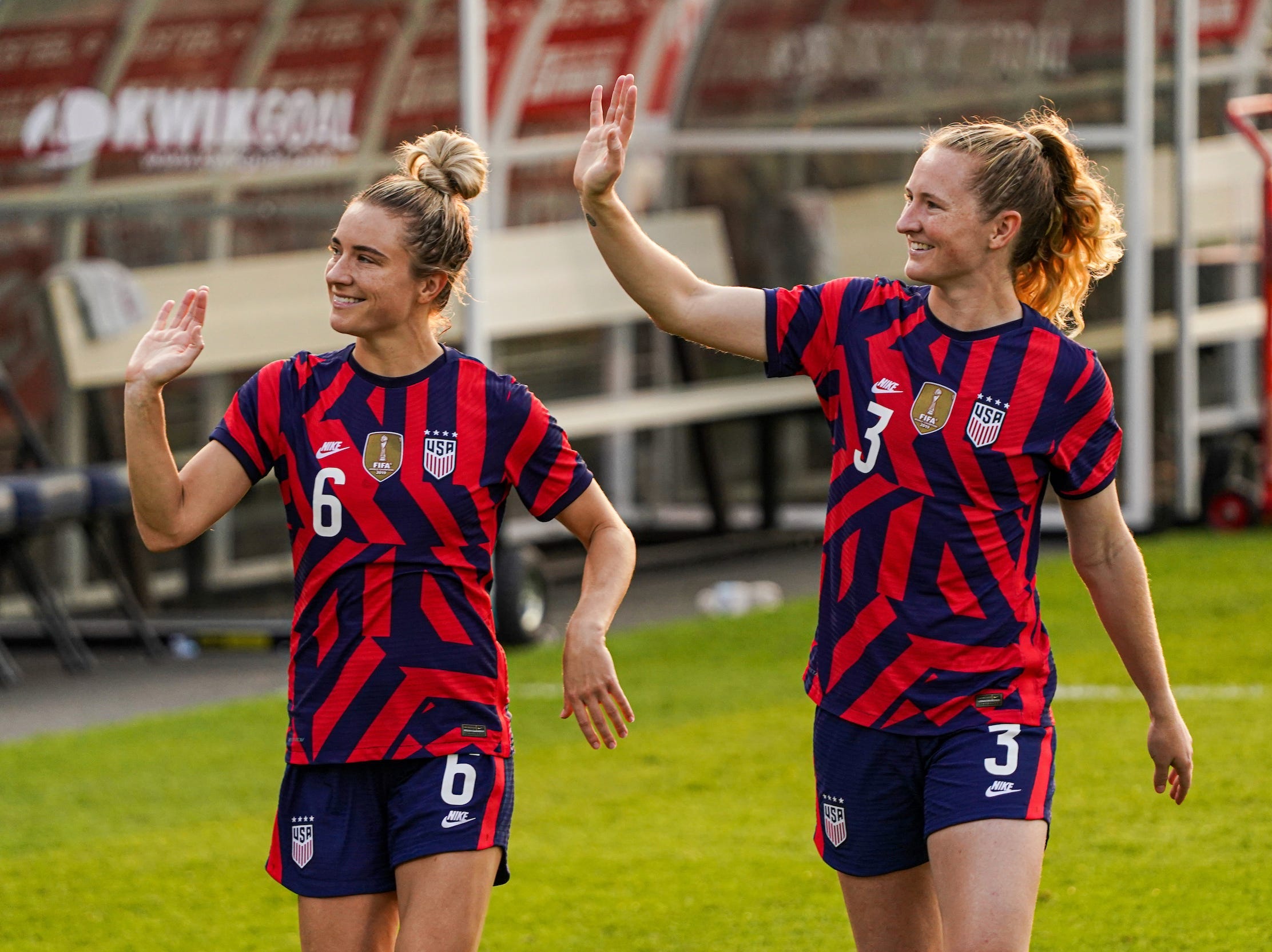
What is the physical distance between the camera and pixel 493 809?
3.37 metres

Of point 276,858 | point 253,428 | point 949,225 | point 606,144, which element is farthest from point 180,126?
point 949,225

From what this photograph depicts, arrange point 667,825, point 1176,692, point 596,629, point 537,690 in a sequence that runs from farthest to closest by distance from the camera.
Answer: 1. point 537,690
2. point 1176,692
3. point 667,825
4. point 596,629

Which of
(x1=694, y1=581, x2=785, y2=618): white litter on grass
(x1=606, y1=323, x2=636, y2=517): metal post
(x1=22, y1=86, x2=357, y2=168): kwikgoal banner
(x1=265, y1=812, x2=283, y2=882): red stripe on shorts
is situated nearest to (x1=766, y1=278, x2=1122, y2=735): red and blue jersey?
(x1=265, y1=812, x2=283, y2=882): red stripe on shorts

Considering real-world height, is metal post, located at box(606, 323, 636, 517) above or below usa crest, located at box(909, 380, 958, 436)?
below

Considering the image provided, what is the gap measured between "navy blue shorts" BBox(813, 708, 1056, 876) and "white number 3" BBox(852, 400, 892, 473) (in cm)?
41

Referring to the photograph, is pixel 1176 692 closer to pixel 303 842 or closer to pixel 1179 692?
pixel 1179 692

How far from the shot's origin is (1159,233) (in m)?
12.2

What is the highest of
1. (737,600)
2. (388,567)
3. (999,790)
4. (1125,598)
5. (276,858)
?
(388,567)

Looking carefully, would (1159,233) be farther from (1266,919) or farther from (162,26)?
(1266,919)

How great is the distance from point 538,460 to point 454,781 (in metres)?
0.55

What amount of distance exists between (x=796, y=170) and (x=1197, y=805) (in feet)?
24.4

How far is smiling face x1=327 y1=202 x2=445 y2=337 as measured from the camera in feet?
11.2

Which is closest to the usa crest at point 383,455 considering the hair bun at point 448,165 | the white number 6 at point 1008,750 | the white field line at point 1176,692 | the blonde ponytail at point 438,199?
the blonde ponytail at point 438,199

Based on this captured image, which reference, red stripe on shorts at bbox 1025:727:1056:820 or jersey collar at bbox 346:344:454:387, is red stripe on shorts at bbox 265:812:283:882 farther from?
red stripe on shorts at bbox 1025:727:1056:820
